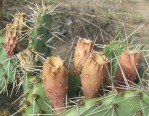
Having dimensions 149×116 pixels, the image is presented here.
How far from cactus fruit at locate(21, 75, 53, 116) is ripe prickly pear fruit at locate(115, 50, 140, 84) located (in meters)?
0.35

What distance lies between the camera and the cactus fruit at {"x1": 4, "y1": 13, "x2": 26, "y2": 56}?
8.41 feet

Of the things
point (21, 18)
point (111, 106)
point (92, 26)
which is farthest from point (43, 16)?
point (92, 26)

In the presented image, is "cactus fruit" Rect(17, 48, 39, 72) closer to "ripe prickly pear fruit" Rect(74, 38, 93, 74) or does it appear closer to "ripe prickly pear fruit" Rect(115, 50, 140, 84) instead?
"ripe prickly pear fruit" Rect(74, 38, 93, 74)

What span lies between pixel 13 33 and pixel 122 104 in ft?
3.63

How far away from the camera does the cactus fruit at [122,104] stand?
1645 millimetres

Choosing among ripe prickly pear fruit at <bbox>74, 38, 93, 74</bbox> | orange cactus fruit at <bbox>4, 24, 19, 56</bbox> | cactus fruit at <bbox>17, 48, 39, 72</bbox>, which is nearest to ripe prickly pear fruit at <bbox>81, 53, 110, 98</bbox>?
ripe prickly pear fruit at <bbox>74, 38, 93, 74</bbox>

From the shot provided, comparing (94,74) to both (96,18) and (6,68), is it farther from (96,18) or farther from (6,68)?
(96,18)

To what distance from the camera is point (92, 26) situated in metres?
4.66

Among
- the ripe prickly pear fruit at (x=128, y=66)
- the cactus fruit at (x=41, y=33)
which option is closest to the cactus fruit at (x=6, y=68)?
the cactus fruit at (x=41, y=33)

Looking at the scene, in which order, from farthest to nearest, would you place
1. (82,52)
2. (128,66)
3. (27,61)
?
1. (27,61)
2. (82,52)
3. (128,66)

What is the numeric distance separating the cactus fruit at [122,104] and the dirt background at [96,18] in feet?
8.13

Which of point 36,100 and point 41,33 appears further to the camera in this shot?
point 41,33

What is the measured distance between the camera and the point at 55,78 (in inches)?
68.2

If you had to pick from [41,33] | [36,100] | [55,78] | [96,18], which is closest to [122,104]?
[55,78]
